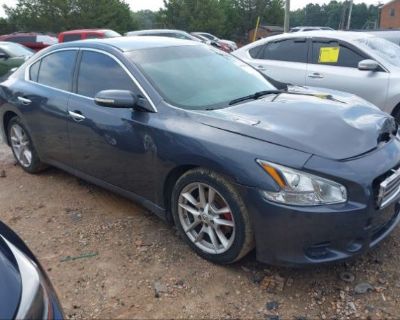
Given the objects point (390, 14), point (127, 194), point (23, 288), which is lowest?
point (127, 194)

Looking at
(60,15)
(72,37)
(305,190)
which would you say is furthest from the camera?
(60,15)

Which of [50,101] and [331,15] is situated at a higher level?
[331,15]

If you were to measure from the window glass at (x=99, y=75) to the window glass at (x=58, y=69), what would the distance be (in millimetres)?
190

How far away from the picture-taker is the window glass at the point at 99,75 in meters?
3.53

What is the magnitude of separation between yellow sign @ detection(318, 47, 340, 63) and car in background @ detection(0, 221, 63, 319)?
520cm

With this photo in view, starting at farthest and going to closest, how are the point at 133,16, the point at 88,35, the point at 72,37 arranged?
the point at 133,16
the point at 72,37
the point at 88,35

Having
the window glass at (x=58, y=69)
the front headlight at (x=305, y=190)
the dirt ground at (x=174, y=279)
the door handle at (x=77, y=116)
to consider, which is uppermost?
the window glass at (x=58, y=69)

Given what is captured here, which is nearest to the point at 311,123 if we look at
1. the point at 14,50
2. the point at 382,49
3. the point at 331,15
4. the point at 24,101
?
the point at 24,101

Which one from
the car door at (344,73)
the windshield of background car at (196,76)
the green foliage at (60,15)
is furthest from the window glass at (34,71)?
the green foliage at (60,15)

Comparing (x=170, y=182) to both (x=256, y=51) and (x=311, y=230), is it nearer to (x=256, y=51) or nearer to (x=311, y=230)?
(x=311, y=230)

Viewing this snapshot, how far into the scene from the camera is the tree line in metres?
37.4

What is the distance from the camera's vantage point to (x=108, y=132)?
11.6 ft

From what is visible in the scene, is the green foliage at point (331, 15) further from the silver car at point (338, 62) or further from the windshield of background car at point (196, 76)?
the windshield of background car at point (196, 76)

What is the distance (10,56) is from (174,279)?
1037 centimetres
